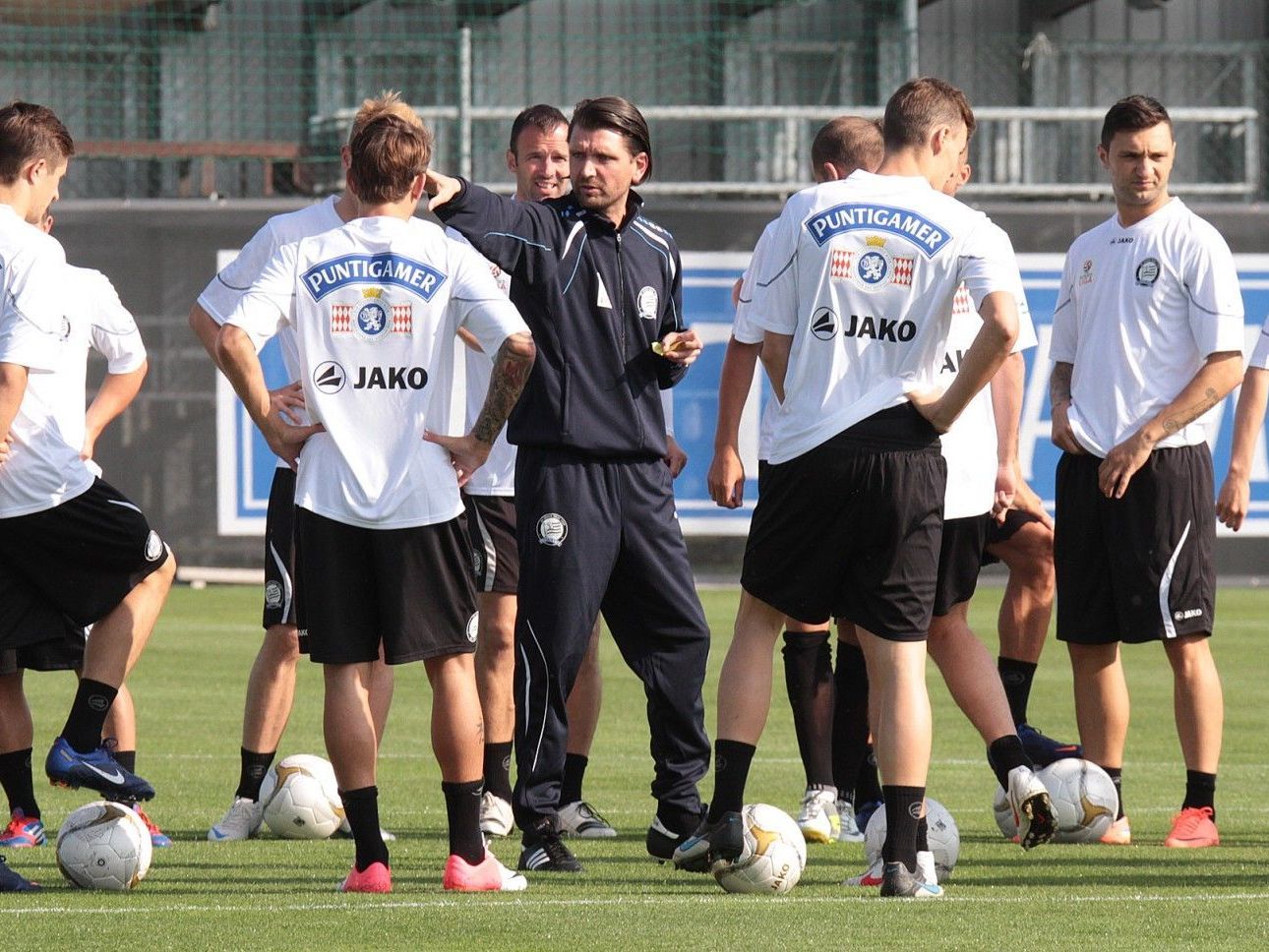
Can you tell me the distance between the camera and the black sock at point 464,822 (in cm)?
541

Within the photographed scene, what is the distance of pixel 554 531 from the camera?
5.95 meters

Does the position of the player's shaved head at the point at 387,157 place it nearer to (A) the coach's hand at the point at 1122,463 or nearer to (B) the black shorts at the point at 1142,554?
(A) the coach's hand at the point at 1122,463

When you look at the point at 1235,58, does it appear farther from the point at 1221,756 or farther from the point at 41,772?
the point at 41,772

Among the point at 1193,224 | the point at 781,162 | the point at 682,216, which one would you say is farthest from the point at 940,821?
the point at 781,162

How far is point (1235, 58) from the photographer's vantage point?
20.8m

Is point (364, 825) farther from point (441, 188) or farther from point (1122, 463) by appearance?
point (1122, 463)

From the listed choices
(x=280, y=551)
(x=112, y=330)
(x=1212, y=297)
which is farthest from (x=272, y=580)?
(x=1212, y=297)

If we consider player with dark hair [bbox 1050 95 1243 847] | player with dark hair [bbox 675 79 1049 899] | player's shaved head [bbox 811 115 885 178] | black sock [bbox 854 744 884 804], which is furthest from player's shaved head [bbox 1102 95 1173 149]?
black sock [bbox 854 744 884 804]

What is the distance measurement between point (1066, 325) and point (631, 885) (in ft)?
8.47

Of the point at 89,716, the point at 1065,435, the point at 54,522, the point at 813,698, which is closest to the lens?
the point at 54,522

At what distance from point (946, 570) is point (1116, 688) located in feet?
3.46

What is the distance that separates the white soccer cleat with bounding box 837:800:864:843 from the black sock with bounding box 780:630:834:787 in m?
0.19

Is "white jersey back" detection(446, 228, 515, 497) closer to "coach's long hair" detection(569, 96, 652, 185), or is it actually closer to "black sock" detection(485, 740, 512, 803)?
"black sock" detection(485, 740, 512, 803)

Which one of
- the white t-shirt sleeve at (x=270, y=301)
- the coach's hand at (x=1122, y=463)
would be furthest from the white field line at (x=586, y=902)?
the coach's hand at (x=1122, y=463)
